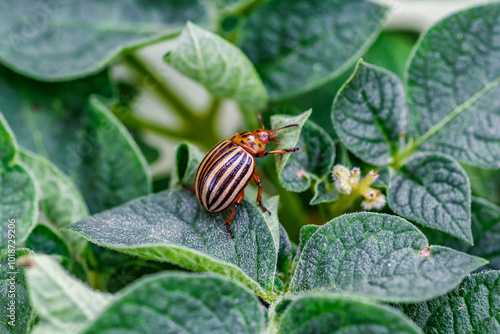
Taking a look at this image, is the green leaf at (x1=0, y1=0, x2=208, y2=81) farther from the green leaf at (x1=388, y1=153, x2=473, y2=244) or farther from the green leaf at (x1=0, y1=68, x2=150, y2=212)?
the green leaf at (x1=388, y1=153, x2=473, y2=244)

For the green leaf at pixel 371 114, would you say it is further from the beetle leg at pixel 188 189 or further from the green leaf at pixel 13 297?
the green leaf at pixel 13 297

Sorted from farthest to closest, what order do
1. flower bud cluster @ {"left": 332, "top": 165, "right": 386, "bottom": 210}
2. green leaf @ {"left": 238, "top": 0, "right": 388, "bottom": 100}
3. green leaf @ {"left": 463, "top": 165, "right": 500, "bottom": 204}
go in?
green leaf @ {"left": 463, "top": 165, "right": 500, "bottom": 204} < green leaf @ {"left": 238, "top": 0, "right": 388, "bottom": 100} < flower bud cluster @ {"left": 332, "top": 165, "right": 386, "bottom": 210}

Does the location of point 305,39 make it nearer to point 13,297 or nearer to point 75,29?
point 75,29

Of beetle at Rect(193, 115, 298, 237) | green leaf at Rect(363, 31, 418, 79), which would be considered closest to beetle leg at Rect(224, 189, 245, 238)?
beetle at Rect(193, 115, 298, 237)

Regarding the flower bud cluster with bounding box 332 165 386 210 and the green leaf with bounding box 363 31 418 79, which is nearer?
the flower bud cluster with bounding box 332 165 386 210

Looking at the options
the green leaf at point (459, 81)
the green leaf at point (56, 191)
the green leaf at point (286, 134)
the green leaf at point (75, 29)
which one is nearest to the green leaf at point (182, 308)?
the green leaf at point (286, 134)

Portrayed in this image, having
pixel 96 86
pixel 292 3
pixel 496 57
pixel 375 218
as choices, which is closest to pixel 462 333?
pixel 375 218

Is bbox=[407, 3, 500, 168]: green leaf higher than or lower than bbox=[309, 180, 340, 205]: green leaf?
higher

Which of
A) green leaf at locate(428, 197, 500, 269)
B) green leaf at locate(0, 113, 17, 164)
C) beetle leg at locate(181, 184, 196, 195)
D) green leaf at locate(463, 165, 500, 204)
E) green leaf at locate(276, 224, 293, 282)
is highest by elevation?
green leaf at locate(0, 113, 17, 164)
